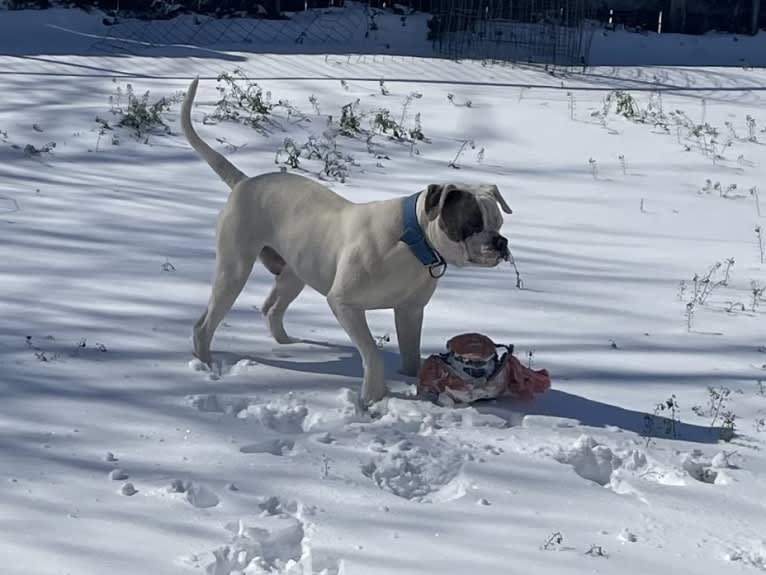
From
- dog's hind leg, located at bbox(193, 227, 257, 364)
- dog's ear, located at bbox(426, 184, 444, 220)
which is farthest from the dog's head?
dog's hind leg, located at bbox(193, 227, 257, 364)

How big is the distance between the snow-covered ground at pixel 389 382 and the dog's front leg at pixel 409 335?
4.5 inches

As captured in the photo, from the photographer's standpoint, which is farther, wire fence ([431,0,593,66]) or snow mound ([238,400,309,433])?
wire fence ([431,0,593,66])

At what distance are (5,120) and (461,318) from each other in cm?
559

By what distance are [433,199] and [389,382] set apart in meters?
0.94

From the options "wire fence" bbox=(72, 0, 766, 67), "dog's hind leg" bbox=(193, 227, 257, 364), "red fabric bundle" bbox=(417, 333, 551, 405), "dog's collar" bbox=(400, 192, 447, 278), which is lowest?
"red fabric bundle" bbox=(417, 333, 551, 405)

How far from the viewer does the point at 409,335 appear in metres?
4.79

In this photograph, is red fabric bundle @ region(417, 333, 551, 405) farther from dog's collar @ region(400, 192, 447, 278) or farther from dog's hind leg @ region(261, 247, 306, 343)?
dog's hind leg @ region(261, 247, 306, 343)

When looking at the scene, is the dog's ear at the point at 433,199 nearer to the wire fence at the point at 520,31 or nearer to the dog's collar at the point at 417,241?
the dog's collar at the point at 417,241

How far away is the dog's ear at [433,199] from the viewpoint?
4203 millimetres

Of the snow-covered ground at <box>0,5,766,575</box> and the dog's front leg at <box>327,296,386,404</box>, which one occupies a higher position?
the dog's front leg at <box>327,296,386,404</box>

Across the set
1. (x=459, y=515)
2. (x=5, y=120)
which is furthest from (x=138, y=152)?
(x=459, y=515)

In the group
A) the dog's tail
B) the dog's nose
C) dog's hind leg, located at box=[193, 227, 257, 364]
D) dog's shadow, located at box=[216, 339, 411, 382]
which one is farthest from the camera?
the dog's tail

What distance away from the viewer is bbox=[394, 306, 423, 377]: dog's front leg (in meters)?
4.71

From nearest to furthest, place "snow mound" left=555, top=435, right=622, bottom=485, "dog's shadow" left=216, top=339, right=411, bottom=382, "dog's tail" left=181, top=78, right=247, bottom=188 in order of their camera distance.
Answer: "snow mound" left=555, top=435, right=622, bottom=485 → "dog's shadow" left=216, top=339, right=411, bottom=382 → "dog's tail" left=181, top=78, right=247, bottom=188
